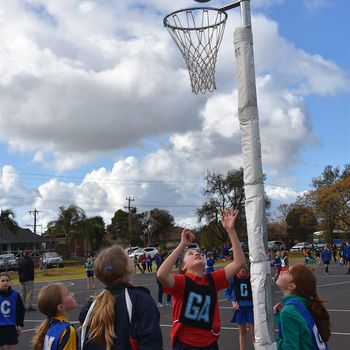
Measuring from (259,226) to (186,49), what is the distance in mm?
3226

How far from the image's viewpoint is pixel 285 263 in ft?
73.5

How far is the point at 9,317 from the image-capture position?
823 cm

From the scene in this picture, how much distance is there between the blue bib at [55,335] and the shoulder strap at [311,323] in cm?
172

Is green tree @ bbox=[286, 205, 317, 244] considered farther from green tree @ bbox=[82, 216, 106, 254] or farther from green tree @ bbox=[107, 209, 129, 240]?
green tree @ bbox=[82, 216, 106, 254]

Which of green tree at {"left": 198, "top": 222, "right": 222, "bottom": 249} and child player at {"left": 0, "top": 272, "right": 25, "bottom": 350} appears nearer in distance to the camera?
child player at {"left": 0, "top": 272, "right": 25, "bottom": 350}

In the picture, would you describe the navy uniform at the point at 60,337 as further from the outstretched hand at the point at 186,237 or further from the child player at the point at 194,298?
the outstretched hand at the point at 186,237

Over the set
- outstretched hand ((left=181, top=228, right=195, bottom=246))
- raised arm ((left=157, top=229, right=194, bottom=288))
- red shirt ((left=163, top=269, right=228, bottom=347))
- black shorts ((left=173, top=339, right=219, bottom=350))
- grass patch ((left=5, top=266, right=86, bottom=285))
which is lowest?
Answer: grass patch ((left=5, top=266, right=86, bottom=285))

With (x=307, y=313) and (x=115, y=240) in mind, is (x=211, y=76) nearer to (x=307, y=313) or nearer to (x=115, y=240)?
(x=307, y=313)

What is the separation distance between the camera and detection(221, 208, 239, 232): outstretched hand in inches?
188

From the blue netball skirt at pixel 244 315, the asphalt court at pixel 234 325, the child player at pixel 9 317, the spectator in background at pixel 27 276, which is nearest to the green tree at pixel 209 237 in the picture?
the asphalt court at pixel 234 325

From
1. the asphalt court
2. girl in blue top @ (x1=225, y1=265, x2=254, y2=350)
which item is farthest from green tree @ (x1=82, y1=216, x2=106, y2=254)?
girl in blue top @ (x1=225, y1=265, x2=254, y2=350)

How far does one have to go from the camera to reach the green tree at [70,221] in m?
74.1

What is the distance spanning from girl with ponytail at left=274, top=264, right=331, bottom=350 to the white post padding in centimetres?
166

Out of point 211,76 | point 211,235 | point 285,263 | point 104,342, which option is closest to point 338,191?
point 211,235
